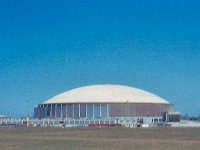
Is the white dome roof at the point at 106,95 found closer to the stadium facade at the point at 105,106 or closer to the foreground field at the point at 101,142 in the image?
the stadium facade at the point at 105,106

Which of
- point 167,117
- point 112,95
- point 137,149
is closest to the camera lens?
point 137,149

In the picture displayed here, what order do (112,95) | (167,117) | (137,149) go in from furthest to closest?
(112,95), (167,117), (137,149)

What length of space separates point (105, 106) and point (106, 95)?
535 centimetres

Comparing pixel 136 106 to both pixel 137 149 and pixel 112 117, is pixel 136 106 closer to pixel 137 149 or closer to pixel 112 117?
pixel 112 117

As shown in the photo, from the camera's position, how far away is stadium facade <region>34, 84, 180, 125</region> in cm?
15250

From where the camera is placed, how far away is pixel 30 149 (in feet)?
114

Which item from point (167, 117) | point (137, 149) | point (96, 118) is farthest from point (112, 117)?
point (137, 149)

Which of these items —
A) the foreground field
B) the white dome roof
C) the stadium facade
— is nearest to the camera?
the foreground field

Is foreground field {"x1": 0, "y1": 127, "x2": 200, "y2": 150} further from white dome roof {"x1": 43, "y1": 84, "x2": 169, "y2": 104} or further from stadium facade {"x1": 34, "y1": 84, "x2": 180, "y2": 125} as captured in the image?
white dome roof {"x1": 43, "y1": 84, "x2": 169, "y2": 104}

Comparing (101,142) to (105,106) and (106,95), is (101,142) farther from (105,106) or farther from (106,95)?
(106,95)

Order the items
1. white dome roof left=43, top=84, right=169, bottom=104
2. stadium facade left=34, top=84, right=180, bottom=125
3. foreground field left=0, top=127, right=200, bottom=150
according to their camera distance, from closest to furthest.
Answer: foreground field left=0, top=127, right=200, bottom=150 < stadium facade left=34, top=84, right=180, bottom=125 < white dome roof left=43, top=84, right=169, bottom=104

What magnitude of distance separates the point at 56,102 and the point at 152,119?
32.1 m

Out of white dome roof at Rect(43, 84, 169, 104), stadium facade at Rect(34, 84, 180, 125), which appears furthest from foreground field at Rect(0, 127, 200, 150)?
white dome roof at Rect(43, 84, 169, 104)

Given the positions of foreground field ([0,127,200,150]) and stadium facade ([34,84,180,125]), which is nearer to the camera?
foreground field ([0,127,200,150])
